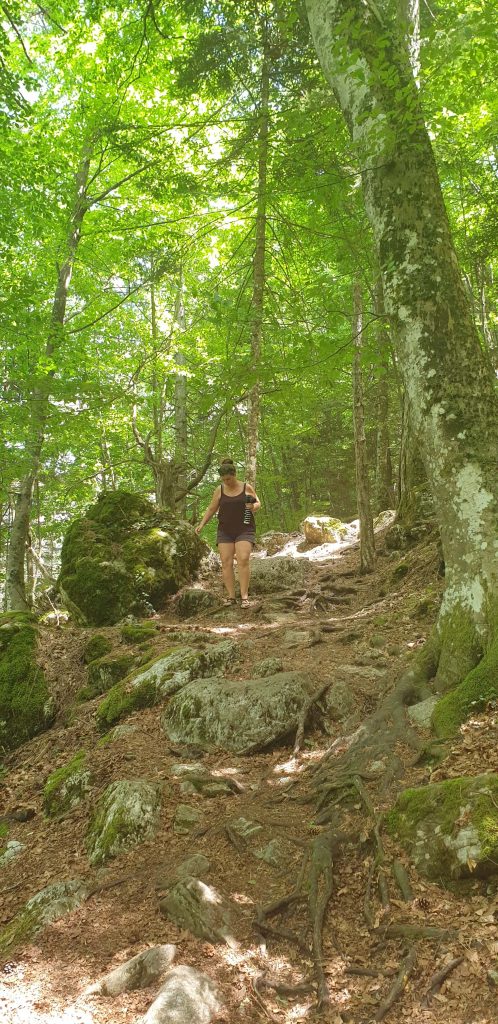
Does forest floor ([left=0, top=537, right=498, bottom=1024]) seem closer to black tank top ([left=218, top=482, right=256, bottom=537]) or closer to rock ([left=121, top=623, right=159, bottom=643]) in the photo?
rock ([left=121, top=623, right=159, bottom=643])

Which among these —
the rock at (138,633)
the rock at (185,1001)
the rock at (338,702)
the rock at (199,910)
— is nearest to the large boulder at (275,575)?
the rock at (138,633)

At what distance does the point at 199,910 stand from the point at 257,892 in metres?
0.40

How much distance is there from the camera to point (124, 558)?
9602 mm

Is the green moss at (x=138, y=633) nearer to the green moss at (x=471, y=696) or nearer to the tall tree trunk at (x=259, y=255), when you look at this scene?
the tall tree trunk at (x=259, y=255)

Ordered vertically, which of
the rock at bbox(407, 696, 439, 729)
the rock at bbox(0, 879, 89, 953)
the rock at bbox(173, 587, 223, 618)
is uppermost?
the rock at bbox(173, 587, 223, 618)

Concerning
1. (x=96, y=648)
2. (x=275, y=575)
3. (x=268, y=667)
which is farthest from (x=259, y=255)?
(x=268, y=667)

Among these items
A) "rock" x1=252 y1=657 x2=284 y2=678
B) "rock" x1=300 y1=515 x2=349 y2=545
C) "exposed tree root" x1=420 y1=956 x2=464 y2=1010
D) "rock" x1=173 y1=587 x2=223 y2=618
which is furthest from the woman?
"rock" x1=300 y1=515 x2=349 y2=545

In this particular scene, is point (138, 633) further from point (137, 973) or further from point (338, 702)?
point (137, 973)

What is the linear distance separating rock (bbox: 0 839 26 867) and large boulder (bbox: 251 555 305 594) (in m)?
5.79

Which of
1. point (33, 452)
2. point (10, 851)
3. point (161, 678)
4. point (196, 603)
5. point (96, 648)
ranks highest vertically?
point (33, 452)

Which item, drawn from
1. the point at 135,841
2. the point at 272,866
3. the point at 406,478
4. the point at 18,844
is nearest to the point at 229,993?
the point at 272,866

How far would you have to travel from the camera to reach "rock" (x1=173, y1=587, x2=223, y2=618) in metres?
9.13

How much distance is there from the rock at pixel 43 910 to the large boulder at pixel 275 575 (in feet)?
20.9

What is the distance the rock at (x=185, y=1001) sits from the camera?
247 cm
